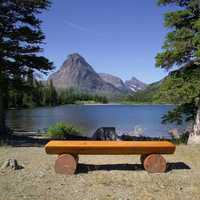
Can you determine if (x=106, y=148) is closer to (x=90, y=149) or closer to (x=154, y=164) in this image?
(x=90, y=149)

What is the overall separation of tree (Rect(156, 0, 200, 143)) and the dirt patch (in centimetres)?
418

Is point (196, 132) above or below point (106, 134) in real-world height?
above

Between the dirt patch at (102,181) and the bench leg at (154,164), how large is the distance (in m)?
0.17

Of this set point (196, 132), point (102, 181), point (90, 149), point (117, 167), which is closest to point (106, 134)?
point (196, 132)

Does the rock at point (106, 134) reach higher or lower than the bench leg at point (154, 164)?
lower

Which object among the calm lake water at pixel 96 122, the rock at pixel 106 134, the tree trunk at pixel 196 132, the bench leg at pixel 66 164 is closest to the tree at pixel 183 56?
the tree trunk at pixel 196 132

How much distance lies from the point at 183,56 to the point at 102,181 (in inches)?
338

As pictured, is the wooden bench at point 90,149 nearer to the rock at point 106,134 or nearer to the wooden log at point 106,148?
the wooden log at point 106,148

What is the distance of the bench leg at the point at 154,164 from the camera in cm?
904

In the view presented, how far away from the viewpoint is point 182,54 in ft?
48.8

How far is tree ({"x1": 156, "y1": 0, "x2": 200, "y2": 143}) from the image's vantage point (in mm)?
14453

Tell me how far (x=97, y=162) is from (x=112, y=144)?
71.4 inches

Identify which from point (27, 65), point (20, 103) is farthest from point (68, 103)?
point (27, 65)

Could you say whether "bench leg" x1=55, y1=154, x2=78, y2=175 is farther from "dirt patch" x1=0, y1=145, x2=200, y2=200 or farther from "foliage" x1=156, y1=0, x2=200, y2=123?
"foliage" x1=156, y1=0, x2=200, y2=123
